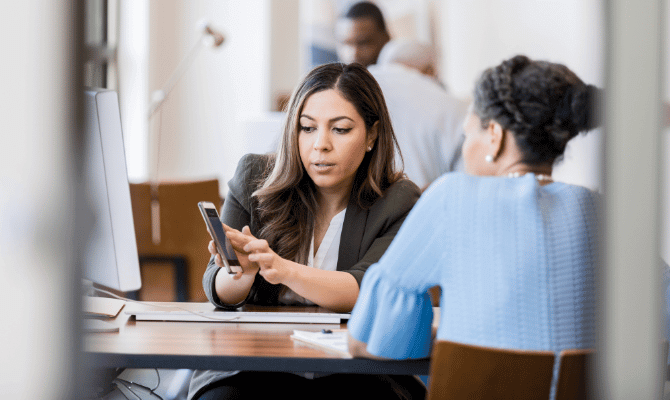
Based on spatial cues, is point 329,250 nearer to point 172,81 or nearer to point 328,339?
point 328,339

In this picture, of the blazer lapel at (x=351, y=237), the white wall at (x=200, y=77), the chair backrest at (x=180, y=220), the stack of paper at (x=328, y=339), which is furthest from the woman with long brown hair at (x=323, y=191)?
the white wall at (x=200, y=77)

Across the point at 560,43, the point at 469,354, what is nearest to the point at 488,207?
the point at 469,354

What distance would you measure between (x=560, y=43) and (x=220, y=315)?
4040 millimetres

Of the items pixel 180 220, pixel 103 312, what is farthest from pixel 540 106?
pixel 180 220

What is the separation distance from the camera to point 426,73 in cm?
346

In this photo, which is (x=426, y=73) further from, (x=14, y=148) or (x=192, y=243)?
(x=14, y=148)

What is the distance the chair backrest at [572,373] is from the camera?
987 millimetres

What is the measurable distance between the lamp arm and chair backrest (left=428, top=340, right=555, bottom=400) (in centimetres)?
366

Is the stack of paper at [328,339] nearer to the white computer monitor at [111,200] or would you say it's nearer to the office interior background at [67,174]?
the white computer monitor at [111,200]

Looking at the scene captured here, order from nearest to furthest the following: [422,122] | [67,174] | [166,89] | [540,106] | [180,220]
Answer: [67,174] → [540,106] → [422,122] → [180,220] → [166,89]

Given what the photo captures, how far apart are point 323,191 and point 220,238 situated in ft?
1.78

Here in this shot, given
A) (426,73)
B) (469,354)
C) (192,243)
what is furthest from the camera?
(426,73)

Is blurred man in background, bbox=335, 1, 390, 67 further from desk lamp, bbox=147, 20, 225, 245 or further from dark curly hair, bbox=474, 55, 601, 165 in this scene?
dark curly hair, bbox=474, 55, 601, 165

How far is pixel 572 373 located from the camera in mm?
994
